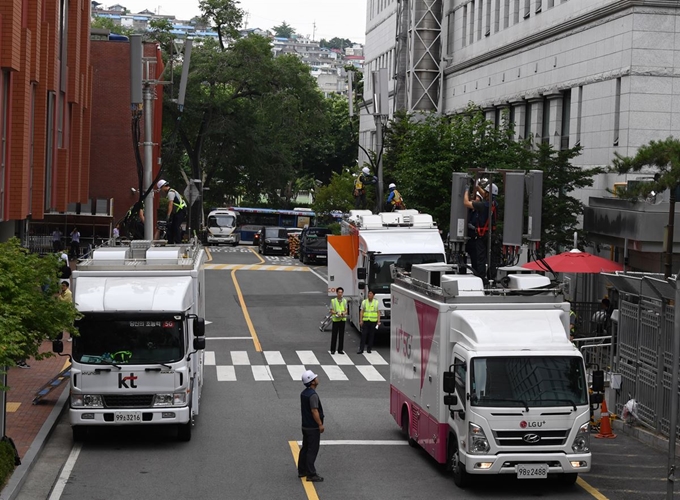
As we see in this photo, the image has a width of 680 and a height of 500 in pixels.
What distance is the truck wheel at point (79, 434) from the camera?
1860 cm

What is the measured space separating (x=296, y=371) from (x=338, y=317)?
2984 millimetres

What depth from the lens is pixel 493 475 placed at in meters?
15.9

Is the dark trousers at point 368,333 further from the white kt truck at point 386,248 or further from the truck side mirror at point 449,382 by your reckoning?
the truck side mirror at point 449,382

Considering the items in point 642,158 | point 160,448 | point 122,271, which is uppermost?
point 642,158

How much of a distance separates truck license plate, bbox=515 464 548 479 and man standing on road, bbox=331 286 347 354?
15.6 m

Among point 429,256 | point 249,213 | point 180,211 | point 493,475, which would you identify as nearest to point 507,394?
point 493,475

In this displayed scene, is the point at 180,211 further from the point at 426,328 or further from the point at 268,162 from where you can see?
the point at 268,162

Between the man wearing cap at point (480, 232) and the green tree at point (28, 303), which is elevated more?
the man wearing cap at point (480, 232)

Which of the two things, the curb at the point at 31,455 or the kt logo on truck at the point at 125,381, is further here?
the kt logo on truck at the point at 125,381

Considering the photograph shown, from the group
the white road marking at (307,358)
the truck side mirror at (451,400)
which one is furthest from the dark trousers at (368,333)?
the truck side mirror at (451,400)

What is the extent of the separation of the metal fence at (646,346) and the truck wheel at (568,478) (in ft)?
11.7

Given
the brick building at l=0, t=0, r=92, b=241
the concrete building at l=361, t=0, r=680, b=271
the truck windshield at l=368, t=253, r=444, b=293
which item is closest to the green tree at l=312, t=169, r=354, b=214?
the concrete building at l=361, t=0, r=680, b=271

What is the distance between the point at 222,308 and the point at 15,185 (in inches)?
532

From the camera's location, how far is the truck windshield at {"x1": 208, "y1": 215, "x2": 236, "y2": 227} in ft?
280
